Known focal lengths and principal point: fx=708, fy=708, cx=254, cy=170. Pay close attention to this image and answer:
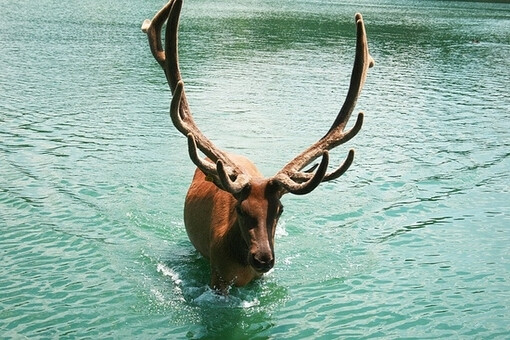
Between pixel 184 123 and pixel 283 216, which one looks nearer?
pixel 184 123

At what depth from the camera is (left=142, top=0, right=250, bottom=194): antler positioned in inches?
288

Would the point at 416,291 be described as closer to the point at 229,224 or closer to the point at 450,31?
the point at 229,224

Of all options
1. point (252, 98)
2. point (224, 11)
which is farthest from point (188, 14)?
point (252, 98)

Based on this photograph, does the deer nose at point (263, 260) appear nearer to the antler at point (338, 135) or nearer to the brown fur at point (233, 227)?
the brown fur at point (233, 227)

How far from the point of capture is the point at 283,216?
1105cm

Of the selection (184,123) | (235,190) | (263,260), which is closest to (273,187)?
(235,190)

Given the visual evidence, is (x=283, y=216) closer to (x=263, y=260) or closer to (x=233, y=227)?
(x=233, y=227)

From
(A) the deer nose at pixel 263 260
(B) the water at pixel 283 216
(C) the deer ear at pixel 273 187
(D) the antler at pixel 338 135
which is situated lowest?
(B) the water at pixel 283 216

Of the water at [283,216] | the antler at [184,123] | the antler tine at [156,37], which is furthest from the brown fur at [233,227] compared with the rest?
the antler tine at [156,37]

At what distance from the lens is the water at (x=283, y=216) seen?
8.09 metres

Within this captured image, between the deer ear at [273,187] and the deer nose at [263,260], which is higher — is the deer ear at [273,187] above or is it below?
above

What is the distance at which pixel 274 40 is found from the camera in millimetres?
38406

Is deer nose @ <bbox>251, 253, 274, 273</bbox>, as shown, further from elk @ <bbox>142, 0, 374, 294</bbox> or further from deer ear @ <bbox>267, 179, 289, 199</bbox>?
deer ear @ <bbox>267, 179, 289, 199</bbox>

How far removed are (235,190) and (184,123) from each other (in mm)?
1503
